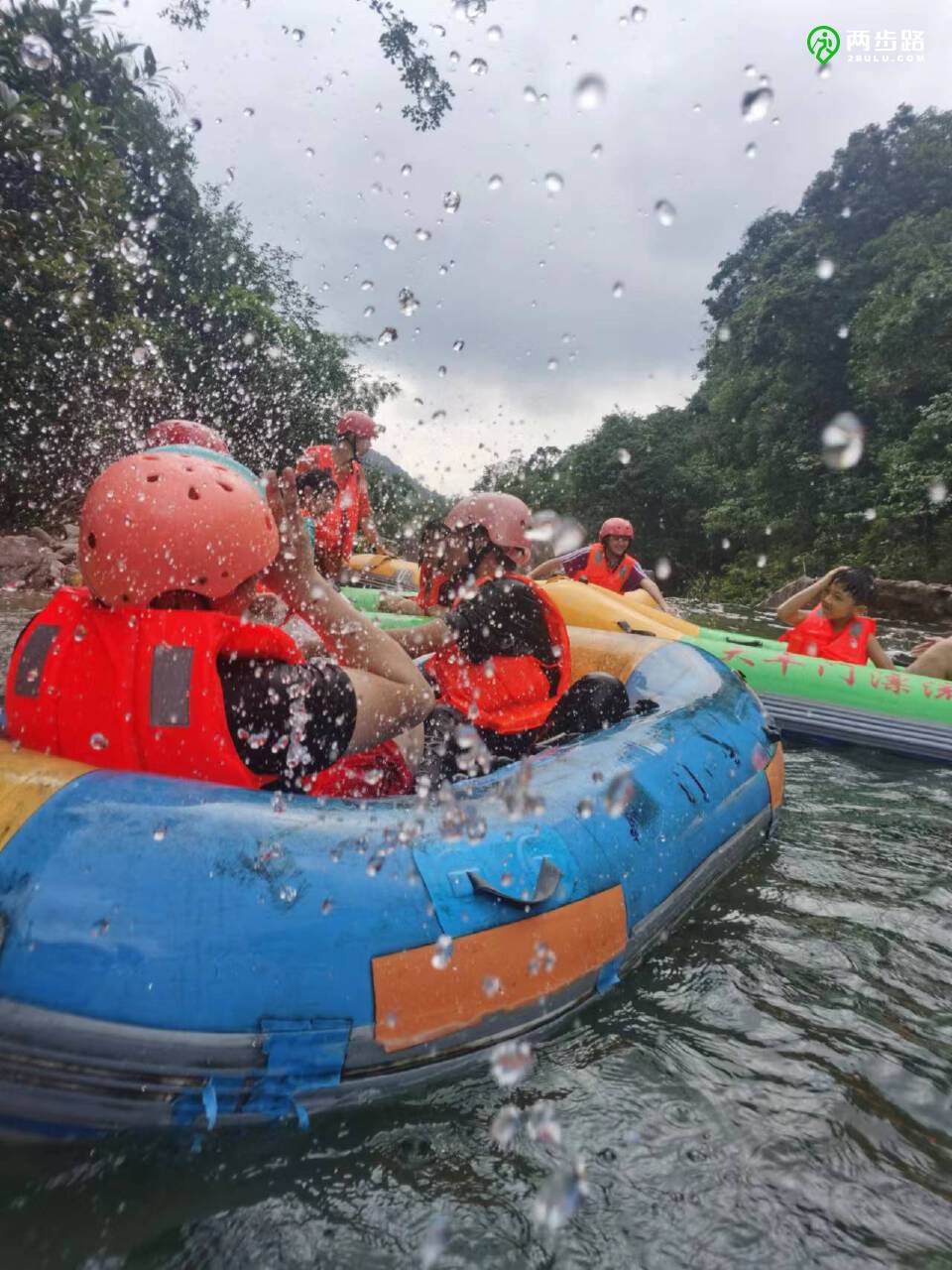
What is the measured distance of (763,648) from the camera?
19.8 feet

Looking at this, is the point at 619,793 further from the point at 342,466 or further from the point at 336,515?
the point at 342,466

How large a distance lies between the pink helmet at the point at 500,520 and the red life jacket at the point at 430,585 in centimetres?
19

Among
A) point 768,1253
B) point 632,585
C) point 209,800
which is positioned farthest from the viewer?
point 632,585

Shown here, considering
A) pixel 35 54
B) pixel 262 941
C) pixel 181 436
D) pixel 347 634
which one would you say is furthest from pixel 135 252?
pixel 262 941

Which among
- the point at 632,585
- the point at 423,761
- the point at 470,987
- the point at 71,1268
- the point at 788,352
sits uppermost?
the point at 788,352

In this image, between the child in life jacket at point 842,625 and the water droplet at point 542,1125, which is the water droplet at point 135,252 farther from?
the water droplet at point 542,1125

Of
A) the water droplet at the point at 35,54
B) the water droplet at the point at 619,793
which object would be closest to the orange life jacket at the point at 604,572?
the water droplet at the point at 619,793

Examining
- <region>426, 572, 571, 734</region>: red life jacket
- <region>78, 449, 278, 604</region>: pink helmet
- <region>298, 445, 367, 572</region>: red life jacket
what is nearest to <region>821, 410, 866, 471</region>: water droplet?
<region>298, 445, 367, 572</region>: red life jacket

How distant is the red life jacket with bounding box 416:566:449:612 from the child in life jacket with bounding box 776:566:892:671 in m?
3.50

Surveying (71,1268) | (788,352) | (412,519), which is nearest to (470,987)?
(71,1268)

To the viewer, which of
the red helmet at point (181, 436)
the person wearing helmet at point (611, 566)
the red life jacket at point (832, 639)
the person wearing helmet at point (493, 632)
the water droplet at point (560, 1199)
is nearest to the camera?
the water droplet at point (560, 1199)

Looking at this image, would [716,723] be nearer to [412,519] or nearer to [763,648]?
[763,648]

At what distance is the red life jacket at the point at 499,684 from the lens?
304 cm

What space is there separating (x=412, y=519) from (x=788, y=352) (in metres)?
10.8
